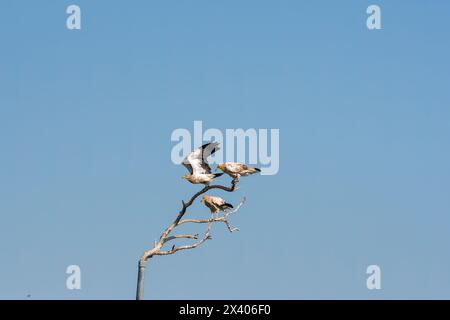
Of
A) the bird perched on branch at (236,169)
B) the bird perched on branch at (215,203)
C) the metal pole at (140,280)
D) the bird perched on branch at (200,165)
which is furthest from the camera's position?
the bird perched on branch at (215,203)

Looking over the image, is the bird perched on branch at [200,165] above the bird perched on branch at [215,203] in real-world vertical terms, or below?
above

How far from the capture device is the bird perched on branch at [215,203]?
612 inches

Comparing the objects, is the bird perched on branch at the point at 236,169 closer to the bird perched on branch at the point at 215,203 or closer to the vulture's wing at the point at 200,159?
the vulture's wing at the point at 200,159

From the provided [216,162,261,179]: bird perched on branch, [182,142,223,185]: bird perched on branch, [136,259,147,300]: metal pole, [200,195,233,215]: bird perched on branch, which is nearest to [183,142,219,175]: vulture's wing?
[182,142,223,185]: bird perched on branch

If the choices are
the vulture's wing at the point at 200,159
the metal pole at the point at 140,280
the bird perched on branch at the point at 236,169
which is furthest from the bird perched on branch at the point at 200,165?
the metal pole at the point at 140,280

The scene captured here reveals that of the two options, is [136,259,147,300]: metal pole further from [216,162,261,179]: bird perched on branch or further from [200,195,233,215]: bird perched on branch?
[216,162,261,179]: bird perched on branch

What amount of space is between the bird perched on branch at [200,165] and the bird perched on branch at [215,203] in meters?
0.30

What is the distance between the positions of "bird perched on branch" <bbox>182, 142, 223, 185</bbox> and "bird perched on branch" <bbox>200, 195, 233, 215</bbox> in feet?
0.98

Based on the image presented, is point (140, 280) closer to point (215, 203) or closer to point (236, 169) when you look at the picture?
point (215, 203)

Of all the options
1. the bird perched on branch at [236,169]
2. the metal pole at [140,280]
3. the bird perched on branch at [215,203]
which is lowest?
the metal pole at [140,280]
